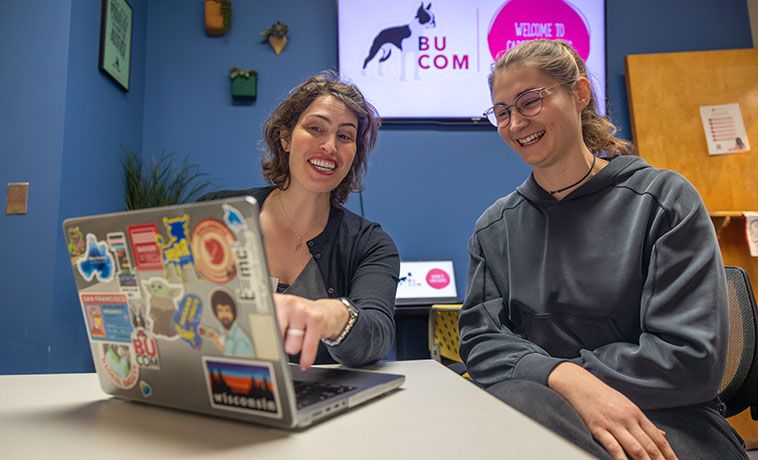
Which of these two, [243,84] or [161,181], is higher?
[243,84]

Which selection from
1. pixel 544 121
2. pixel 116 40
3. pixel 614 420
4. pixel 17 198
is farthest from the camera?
pixel 116 40

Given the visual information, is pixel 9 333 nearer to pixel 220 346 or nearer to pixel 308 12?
pixel 220 346

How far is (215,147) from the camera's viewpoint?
3.17 meters

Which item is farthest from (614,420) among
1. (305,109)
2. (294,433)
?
(305,109)

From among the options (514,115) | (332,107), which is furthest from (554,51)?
(332,107)

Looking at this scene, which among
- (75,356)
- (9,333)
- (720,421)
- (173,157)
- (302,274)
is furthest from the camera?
(173,157)

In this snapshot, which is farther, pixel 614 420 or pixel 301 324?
pixel 614 420

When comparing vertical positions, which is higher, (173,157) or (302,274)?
(173,157)

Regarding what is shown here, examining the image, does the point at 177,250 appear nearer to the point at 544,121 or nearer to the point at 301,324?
the point at 301,324

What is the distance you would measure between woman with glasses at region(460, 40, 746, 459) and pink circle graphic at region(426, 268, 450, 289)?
1.62 metres

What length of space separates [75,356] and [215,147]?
1.41m

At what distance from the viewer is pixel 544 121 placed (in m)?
1.23

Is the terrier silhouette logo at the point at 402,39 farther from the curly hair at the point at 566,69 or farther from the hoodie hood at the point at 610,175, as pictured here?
the hoodie hood at the point at 610,175

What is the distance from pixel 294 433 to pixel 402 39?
2957 mm
